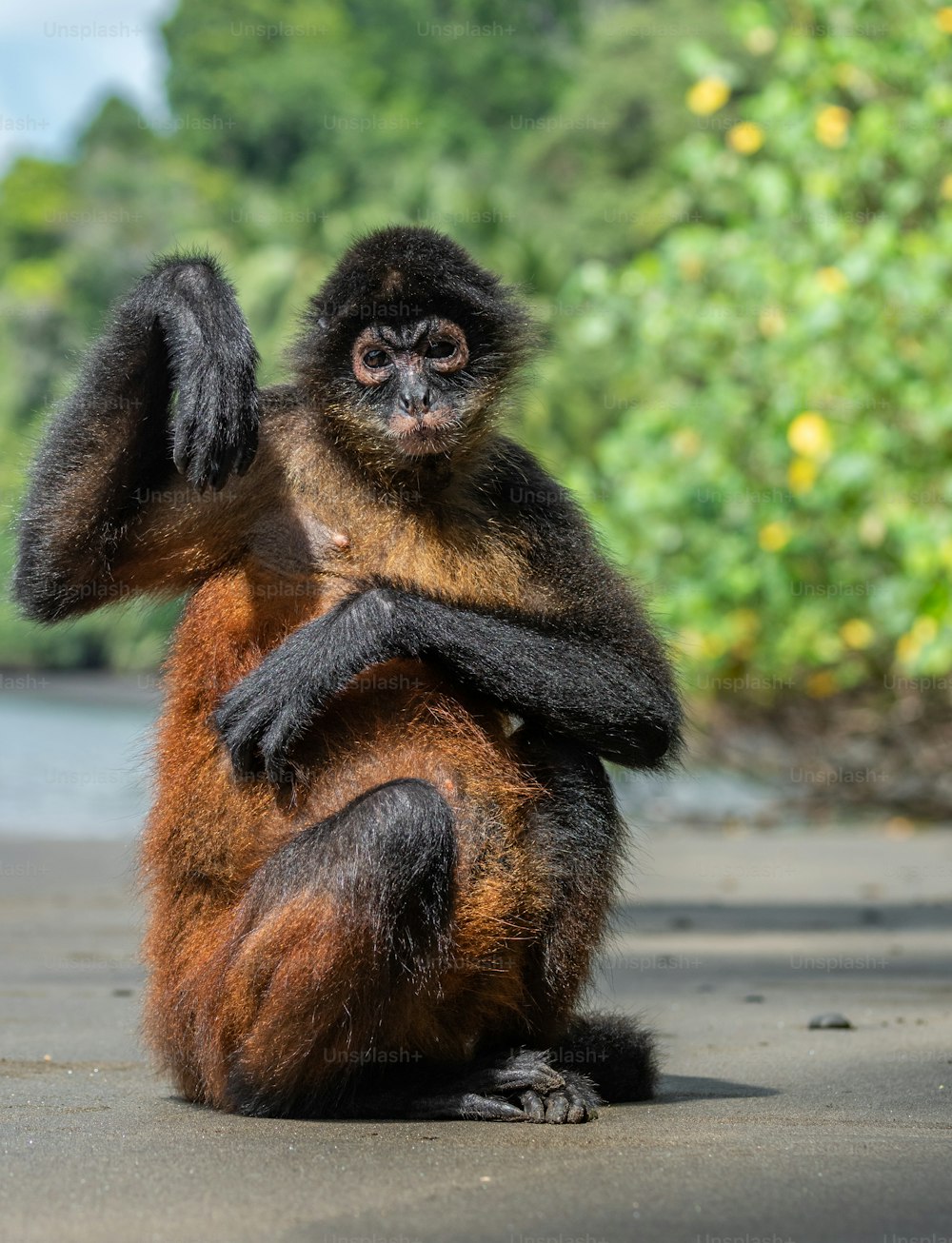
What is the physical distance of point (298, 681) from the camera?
4469mm

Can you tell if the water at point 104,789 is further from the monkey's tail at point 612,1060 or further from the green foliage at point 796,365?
the monkey's tail at point 612,1060

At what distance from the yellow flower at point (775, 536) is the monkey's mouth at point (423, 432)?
773cm

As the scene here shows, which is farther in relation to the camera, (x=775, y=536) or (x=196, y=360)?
(x=775, y=536)

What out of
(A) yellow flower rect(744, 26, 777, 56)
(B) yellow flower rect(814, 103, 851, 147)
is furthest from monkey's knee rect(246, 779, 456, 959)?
(A) yellow flower rect(744, 26, 777, 56)

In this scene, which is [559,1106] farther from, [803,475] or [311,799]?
[803,475]

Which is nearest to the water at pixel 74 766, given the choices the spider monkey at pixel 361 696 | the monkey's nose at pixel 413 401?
the spider monkey at pixel 361 696

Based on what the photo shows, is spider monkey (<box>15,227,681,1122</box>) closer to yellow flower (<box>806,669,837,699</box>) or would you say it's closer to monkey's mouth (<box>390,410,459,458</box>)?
monkey's mouth (<box>390,410,459,458</box>)

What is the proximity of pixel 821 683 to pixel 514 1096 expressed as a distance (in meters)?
9.92

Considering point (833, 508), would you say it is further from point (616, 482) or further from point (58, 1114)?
point (58, 1114)

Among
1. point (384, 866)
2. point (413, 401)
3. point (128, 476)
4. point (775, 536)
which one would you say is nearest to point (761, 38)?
point (775, 536)

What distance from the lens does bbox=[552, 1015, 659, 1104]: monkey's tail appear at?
15.9ft

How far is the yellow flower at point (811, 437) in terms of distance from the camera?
37.9 ft

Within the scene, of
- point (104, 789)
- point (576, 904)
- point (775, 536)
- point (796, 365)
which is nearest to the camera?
point (576, 904)

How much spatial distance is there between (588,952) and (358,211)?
39.0 meters
